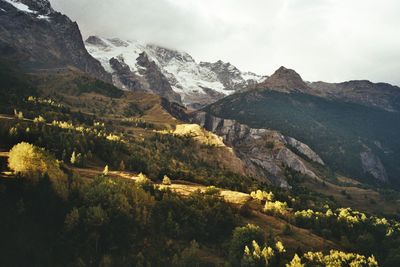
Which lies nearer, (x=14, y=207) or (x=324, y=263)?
(x=14, y=207)

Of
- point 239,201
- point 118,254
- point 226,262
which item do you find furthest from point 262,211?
point 118,254

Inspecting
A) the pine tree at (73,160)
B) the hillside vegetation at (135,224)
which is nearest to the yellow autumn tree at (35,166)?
the hillside vegetation at (135,224)

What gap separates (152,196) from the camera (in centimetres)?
6806

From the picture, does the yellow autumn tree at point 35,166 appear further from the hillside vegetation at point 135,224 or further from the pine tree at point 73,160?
the pine tree at point 73,160

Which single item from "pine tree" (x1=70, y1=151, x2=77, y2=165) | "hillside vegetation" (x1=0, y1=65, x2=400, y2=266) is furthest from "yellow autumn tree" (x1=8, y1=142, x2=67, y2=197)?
"pine tree" (x1=70, y1=151, x2=77, y2=165)

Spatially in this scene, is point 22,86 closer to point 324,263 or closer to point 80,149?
point 80,149

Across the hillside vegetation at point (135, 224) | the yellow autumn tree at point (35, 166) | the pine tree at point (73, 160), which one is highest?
the yellow autumn tree at point (35, 166)

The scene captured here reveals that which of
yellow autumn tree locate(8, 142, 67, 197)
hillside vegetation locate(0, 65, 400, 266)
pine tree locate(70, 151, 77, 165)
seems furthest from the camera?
pine tree locate(70, 151, 77, 165)

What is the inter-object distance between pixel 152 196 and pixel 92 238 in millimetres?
16469

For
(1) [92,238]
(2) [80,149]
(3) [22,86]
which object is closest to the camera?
(1) [92,238]

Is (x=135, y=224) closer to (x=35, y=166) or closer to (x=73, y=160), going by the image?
(x=35, y=166)

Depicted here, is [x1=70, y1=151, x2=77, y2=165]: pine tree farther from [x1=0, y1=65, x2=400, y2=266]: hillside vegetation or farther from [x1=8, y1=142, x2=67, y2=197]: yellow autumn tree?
[x1=8, y1=142, x2=67, y2=197]: yellow autumn tree

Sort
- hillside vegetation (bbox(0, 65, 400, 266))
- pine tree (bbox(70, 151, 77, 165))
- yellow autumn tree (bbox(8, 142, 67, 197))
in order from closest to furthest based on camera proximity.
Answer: hillside vegetation (bbox(0, 65, 400, 266))
yellow autumn tree (bbox(8, 142, 67, 197))
pine tree (bbox(70, 151, 77, 165))

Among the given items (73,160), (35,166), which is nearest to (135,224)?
(35,166)
